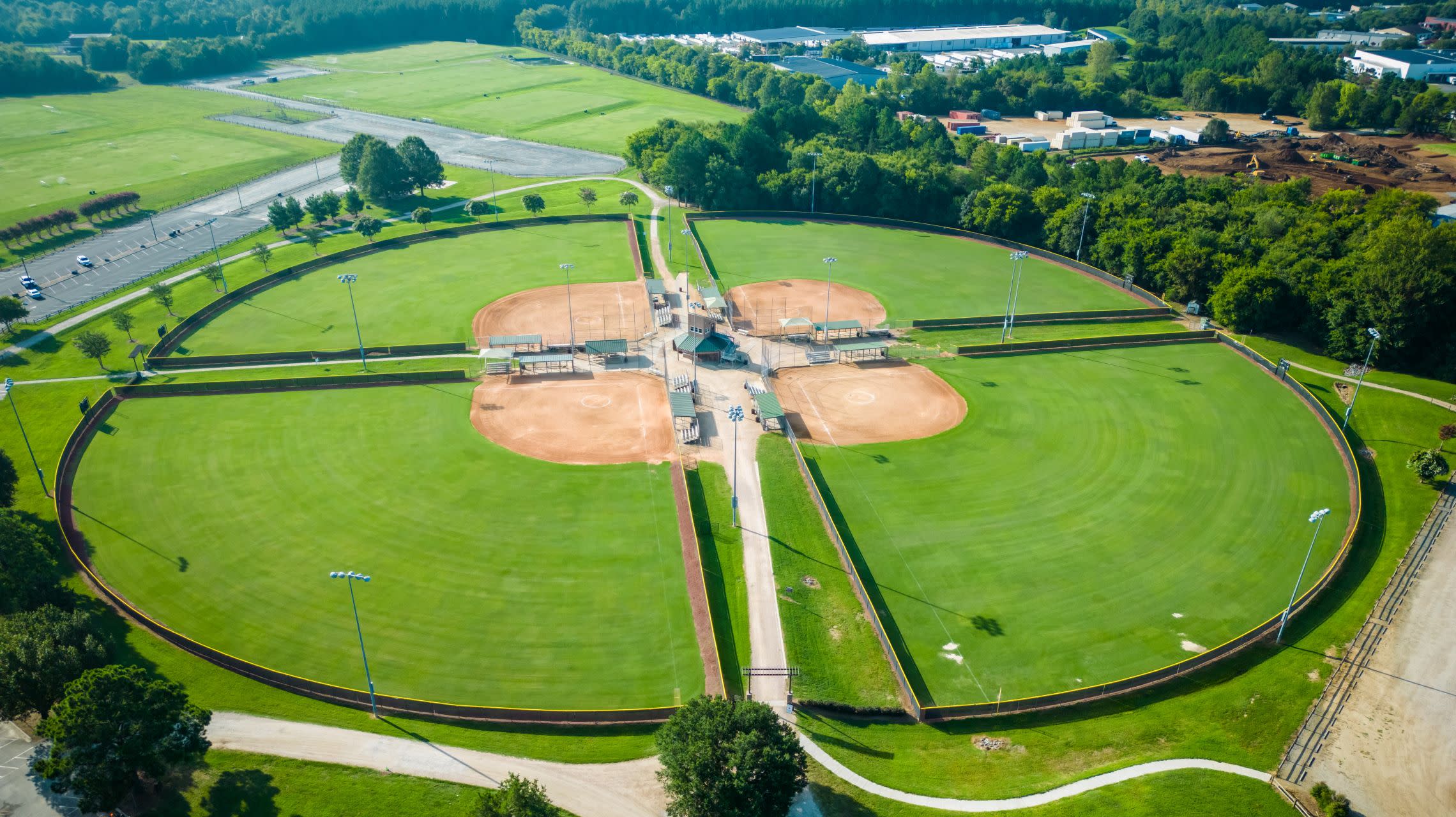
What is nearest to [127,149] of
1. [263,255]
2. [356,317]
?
[263,255]

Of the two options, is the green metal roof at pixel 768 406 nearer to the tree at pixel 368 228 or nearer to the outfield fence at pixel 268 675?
the outfield fence at pixel 268 675

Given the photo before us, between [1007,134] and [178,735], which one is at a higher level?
[1007,134]

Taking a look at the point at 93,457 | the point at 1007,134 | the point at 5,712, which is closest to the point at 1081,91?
the point at 1007,134

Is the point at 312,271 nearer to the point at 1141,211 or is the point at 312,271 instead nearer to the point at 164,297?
the point at 164,297

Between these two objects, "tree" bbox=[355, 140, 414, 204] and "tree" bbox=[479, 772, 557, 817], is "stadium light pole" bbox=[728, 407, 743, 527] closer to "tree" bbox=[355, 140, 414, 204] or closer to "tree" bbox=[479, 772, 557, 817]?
"tree" bbox=[479, 772, 557, 817]

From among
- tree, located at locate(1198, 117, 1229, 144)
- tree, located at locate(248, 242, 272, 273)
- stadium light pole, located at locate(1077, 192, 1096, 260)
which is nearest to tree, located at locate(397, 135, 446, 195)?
tree, located at locate(248, 242, 272, 273)

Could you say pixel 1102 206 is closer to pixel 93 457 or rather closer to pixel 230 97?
pixel 93 457
